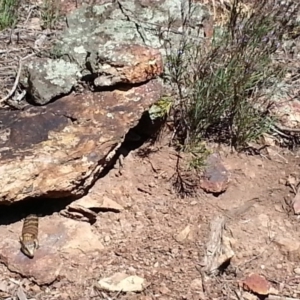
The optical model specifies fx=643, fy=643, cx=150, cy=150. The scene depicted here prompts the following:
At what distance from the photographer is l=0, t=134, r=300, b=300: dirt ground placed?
2582 mm

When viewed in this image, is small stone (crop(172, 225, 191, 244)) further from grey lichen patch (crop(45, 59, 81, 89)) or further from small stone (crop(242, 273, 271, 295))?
grey lichen patch (crop(45, 59, 81, 89))

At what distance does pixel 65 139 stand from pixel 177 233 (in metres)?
0.62

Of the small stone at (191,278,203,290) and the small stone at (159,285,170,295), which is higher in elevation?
the small stone at (191,278,203,290)

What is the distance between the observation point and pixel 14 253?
2621 millimetres

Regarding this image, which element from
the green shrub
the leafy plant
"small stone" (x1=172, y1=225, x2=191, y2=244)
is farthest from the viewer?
the leafy plant

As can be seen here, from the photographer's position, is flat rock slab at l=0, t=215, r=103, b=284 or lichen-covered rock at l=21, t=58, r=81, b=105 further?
lichen-covered rock at l=21, t=58, r=81, b=105

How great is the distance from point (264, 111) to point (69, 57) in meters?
0.97

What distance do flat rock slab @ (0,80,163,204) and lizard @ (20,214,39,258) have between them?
144 mm

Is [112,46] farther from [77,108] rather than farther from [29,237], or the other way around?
[29,237]

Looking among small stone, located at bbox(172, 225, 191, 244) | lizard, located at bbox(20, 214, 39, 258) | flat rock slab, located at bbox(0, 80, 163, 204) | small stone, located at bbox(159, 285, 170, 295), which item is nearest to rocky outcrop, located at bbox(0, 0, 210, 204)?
flat rock slab, located at bbox(0, 80, 163, 204)

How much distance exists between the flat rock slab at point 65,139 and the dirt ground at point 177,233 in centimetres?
22

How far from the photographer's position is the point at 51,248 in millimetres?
2658

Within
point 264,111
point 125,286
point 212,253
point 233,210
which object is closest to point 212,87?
point 264,111

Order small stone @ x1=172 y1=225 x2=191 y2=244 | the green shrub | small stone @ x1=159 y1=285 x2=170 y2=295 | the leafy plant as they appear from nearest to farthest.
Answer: small stone @ x1=159 y1=285 x2=170 y2=295
small stone @ x1=172 y1=225 x2=191 y2=244
the green shrub
the leafy plant
